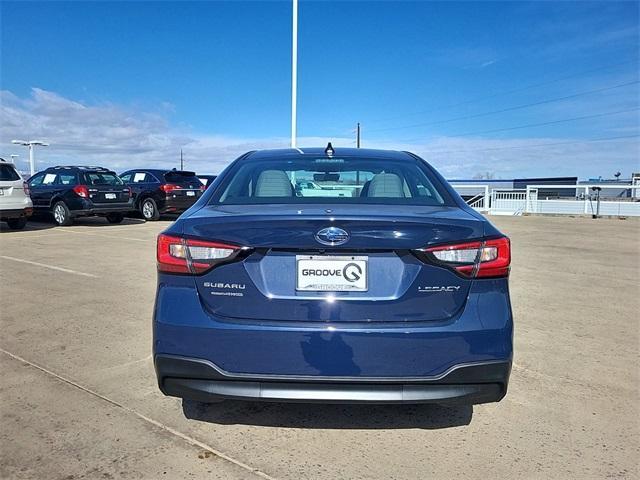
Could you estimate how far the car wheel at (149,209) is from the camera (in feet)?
50.8

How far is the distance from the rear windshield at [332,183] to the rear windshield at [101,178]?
11.7 m

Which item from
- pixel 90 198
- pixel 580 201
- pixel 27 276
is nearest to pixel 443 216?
pixel 27 276

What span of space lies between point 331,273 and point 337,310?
0.16m

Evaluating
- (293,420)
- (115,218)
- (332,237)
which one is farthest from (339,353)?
(115,218)

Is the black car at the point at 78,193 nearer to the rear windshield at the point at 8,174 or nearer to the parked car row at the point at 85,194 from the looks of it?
the parked car row at the point at 85,194

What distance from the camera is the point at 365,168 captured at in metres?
3.37

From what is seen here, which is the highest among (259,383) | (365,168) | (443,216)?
(365,168)

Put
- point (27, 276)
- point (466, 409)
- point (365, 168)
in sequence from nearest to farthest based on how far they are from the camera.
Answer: point (466, 409) → point (365, 168) → point (27, 276)

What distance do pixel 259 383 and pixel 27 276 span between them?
5718 millimetres

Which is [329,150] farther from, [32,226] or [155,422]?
[32,226]

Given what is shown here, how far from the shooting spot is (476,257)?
2.19 meters

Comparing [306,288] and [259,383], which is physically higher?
[306,288]

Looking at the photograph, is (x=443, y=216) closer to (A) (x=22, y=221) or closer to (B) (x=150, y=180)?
(A) (x=22, y=221)

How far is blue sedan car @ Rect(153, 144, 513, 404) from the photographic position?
213 centimetres
